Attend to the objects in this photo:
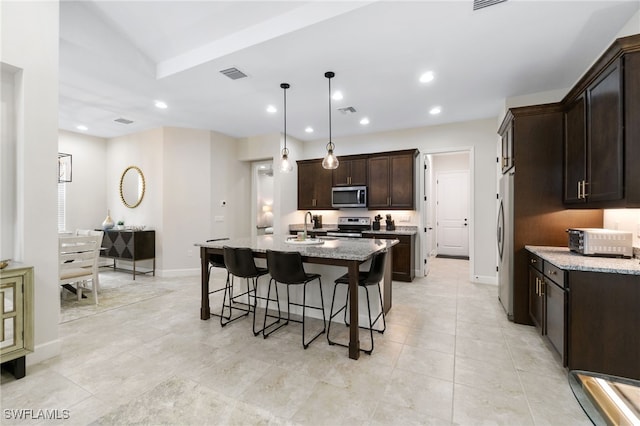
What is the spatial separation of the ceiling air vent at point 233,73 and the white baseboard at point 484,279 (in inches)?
192

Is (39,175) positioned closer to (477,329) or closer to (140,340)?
(140,340)

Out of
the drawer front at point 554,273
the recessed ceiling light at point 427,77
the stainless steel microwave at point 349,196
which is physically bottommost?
the drawer front at point 554,273

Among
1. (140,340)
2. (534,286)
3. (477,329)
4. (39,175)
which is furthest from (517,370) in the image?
(39,175)

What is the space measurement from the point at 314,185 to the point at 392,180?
1721 millimetres

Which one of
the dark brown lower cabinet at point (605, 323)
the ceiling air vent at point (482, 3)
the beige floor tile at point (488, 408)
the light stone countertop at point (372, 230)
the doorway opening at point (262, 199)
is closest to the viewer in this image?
the beige floor tile at point (488, 408)

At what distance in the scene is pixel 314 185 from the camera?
20.0 feet

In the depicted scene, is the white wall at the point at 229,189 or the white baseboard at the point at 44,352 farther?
the white wall at the point at 229,189

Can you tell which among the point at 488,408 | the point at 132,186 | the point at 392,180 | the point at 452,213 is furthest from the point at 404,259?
the point at 132,186

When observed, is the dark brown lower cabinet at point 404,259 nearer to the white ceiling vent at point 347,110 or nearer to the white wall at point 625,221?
the white ceiling vent at point 347,110

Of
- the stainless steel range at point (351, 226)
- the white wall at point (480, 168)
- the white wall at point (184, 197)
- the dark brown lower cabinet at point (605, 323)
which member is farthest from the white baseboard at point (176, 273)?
the dark brown lower cabinet at point (605, 323)

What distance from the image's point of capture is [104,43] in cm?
285

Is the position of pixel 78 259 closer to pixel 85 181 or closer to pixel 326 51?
pixel 85 181

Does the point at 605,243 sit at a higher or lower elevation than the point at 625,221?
lower

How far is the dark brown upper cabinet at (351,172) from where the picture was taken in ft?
18.4
